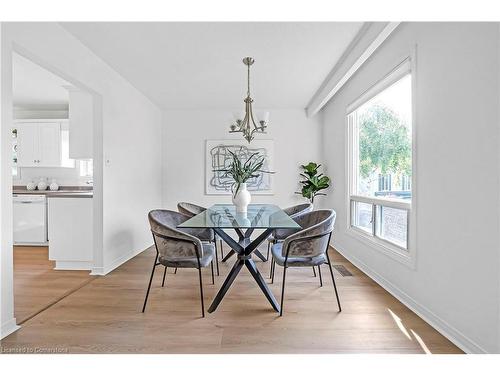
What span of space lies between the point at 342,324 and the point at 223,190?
3.88 m

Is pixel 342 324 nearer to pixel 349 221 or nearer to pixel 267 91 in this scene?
pixel 349 221

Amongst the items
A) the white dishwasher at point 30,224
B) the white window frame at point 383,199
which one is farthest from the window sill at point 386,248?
the white dishwasher at point 30,224

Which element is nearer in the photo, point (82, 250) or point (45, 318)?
point (45, 318)

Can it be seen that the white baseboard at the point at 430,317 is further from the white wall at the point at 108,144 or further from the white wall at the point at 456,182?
the white wall at the point at 108,144

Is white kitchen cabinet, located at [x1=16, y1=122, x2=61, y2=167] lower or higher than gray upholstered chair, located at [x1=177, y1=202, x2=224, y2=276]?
higher

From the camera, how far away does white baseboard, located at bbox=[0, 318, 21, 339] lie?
2129 millimetres

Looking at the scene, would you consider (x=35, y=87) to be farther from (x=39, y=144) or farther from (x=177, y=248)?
(x=177, y=248)

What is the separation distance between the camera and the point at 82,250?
376cm

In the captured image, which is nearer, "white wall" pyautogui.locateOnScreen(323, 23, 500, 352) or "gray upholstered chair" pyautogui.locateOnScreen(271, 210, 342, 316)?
"white wall" pyautogui.locateOnScreen(323, 23, 500, 352)

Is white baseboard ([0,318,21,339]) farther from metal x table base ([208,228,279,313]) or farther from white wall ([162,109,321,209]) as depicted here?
white wall ([162,109,321,209])

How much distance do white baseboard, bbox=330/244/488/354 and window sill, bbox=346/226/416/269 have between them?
265 millimetres

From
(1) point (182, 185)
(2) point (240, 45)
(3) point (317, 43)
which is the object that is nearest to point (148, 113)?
(1) point (182, 185)

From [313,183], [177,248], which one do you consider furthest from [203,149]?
[177,248]

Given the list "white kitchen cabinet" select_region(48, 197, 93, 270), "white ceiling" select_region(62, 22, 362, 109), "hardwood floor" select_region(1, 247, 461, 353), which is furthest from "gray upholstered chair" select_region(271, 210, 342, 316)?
"white kitchen cabinet" select_region(48, 197, 93, 270)
